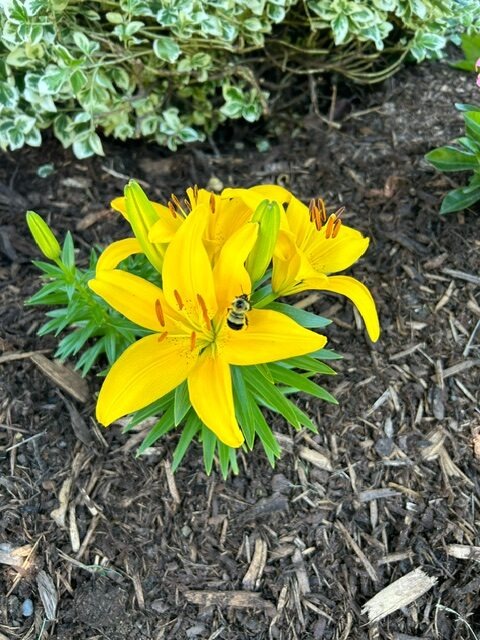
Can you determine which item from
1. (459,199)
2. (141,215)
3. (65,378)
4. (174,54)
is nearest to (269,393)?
(141,215)

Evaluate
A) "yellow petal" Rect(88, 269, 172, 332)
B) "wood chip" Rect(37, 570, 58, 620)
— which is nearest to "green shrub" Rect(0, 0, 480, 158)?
→ "yellow petal" Rect(88, 269, 172, 332)

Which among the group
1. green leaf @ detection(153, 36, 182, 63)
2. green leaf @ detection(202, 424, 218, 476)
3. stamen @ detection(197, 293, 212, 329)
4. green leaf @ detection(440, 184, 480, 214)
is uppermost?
green leaf @ detection(153, 36, 182, 63)

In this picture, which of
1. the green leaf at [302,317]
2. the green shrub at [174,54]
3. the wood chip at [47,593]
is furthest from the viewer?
the green shrub at [174,54]

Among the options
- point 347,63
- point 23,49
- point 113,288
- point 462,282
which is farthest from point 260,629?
point 347,63

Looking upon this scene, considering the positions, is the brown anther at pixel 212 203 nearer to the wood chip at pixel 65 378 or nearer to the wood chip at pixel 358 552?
the wood chip at pixel 65 378

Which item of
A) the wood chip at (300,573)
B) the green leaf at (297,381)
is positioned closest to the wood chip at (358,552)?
the wood chip at (300,573)

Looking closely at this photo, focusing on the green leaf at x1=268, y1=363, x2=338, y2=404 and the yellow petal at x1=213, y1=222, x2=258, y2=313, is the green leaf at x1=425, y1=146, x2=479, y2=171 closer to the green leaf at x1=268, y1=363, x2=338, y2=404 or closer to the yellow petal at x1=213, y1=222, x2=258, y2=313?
the green leaf at x1=268, y1=363, x2=338, y2=404
